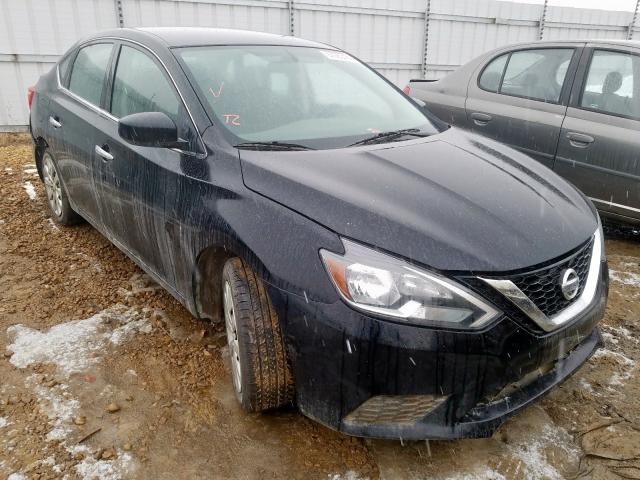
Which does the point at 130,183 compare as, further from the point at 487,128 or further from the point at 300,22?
the point at 300,22

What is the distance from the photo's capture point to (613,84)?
13.3ft

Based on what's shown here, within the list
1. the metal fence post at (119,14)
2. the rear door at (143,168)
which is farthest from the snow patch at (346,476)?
the metal fence post at (119,14)

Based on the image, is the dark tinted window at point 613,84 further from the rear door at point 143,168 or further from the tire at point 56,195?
the tire at point 56,195

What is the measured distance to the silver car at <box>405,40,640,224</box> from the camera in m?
3.90

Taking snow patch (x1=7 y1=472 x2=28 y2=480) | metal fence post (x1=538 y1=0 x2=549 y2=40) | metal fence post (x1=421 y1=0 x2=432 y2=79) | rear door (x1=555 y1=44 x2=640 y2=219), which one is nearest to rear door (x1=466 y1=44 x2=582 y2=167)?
rear door (x1=555 y1=44 x2=640 y2=219)

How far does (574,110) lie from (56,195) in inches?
161

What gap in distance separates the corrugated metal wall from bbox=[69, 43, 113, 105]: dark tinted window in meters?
5.23

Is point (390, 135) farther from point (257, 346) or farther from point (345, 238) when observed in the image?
point (257, 346)

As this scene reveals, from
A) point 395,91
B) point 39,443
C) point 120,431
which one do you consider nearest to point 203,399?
point 120,431

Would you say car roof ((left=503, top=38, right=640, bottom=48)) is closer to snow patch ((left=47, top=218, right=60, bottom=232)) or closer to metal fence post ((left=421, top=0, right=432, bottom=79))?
snow patch ((left=47, top=218, right=60, bottom=232))

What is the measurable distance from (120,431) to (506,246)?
168 cm

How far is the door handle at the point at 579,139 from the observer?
4.01 meters

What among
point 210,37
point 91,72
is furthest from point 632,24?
point 91,72

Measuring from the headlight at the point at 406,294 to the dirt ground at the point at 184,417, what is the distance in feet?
2.27
